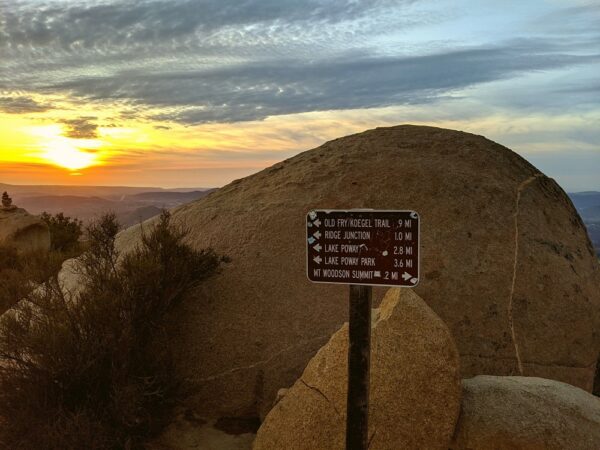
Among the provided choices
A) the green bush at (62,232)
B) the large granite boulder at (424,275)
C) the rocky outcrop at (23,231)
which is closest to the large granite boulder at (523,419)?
the large granite boulder at (424,275)

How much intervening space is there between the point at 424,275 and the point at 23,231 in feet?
49.1

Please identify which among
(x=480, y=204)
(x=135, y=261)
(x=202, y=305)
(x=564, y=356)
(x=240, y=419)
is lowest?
(x=240, y=419)

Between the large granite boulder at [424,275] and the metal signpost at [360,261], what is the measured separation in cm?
230

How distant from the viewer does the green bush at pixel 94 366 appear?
5305 mm

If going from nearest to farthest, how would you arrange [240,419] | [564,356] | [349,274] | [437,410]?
[349,274] < [437,410] < [240,419] < [564,356]

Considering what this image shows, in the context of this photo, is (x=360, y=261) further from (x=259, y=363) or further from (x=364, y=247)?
(x=259, y=363)

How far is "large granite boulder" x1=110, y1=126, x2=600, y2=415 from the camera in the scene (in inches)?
264

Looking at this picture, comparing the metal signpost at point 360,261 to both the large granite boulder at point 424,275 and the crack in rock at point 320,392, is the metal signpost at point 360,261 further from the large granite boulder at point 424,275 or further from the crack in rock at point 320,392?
the large granite boulder at point 424,275

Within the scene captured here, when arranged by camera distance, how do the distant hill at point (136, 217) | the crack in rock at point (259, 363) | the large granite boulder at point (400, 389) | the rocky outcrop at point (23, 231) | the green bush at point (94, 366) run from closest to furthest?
the large granite boulder at point (400, 389) < the green bush at point (94, 366) < the crack in rock at point (259, 363) < the distant hill at point (136, 217) < the rocky outcrop at point (23, 231)

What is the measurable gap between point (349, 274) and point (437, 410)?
1.60 m

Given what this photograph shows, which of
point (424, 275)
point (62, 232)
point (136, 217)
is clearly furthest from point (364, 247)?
point (62, 232)

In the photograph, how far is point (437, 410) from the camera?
4906mm

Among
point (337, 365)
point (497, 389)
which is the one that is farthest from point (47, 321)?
point (497, 389)

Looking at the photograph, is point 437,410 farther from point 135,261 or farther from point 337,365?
point 135,261
